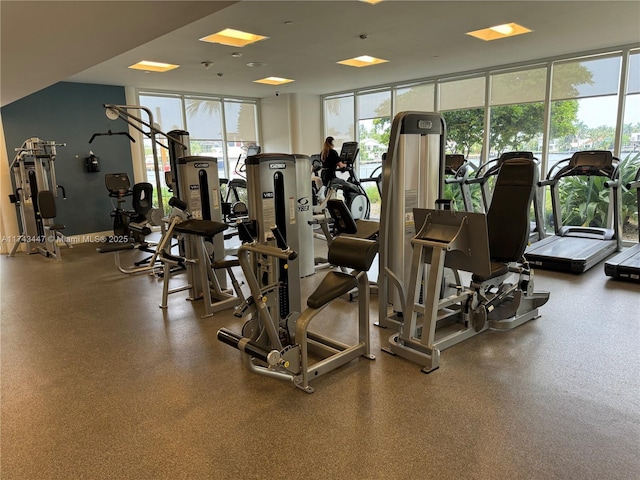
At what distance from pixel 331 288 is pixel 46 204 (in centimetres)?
596

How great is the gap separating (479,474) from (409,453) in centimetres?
33

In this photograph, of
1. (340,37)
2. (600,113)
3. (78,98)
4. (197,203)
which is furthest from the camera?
(78,98)

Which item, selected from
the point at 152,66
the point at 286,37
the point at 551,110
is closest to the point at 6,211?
the point at 152,66

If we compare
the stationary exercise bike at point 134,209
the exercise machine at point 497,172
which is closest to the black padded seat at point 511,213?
the exercise machine at point 497,172

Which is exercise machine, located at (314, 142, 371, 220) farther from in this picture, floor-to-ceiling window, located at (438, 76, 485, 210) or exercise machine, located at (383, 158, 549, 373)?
exercise machine, located at (383, 158, 549, 373)

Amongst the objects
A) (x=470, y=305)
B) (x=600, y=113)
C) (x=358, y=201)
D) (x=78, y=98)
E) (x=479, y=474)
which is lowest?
(x=479, y=474)

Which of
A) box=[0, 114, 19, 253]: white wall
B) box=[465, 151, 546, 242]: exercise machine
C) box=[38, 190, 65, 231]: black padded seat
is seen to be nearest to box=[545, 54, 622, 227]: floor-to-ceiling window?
Result: box=[465, 151, 546, 242]: exercise machine

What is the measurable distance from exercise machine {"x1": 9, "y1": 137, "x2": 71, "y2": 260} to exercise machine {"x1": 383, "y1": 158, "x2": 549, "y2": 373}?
19.8ft

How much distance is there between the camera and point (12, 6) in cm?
226

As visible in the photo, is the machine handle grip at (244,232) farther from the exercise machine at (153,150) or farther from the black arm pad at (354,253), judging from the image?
the exercise machine at (153,150)

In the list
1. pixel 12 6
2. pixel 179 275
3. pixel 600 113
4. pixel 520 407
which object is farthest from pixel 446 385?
pixel 600 113

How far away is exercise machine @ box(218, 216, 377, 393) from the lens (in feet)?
8.65

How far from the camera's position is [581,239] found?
6.08 meters

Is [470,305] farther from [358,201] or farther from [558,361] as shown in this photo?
[358,201]
